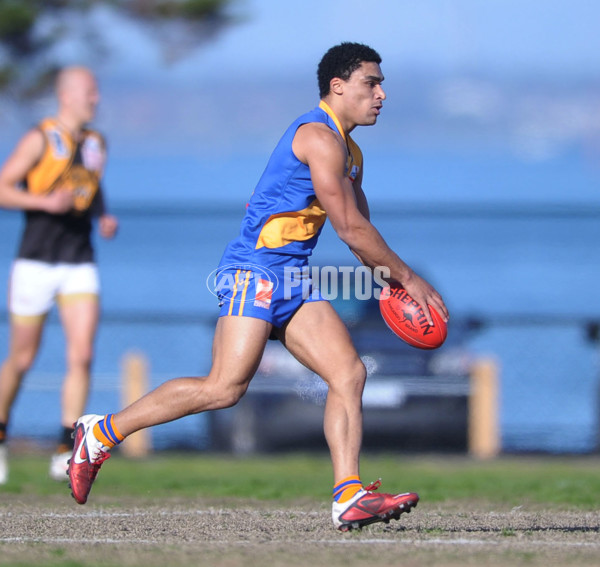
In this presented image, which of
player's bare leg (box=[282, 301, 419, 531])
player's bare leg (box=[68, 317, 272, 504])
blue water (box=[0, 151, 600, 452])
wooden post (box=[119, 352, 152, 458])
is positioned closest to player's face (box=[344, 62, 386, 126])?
player's bare leg (box=[282, 301, 419, 531])

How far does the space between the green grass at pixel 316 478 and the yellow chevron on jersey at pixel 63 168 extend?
1.89m

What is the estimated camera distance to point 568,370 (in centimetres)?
1327

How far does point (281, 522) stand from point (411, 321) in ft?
3.68

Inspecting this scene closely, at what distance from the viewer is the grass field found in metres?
4.24

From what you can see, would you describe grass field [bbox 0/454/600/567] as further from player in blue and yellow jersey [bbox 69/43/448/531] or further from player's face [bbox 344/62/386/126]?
player's face [bbox 344/62/386/126]

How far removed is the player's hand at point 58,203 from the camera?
7.27 metres

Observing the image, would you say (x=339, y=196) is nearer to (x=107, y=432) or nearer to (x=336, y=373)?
(x=336, y=373)

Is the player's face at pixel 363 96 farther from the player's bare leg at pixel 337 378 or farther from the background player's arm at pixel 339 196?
the player's bare leg at pixel 337 378

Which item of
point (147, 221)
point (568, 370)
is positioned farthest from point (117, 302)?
point (568, 370)

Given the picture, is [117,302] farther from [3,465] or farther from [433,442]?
[3,465]

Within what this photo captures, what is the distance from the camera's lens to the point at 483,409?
12070 millimetres

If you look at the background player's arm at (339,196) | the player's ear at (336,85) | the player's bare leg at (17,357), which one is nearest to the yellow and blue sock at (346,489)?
the background player's arm at (339,196)

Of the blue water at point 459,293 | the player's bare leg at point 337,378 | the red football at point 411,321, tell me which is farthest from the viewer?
the blue water at point 459,293

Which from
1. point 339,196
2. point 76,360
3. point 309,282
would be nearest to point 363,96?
point 339,196
